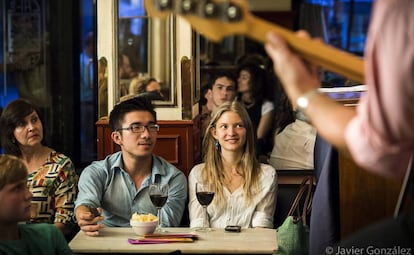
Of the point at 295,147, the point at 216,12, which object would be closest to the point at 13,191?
the point at 216,12

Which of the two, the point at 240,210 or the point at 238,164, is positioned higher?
the point at 238,164

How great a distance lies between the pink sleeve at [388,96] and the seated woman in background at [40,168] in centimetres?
312

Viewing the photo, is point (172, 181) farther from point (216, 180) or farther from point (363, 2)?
point (363, 2)

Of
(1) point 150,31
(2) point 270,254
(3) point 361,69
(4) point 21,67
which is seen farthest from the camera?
(4) point 21,67

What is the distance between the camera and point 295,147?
19.7 ft

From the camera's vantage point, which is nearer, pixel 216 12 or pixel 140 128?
pixel 216 12

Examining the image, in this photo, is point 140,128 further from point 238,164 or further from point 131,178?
point 238,164

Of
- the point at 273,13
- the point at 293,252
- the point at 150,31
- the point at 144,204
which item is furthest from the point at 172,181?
the point at 273,13

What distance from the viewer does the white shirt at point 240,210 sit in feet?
14.6

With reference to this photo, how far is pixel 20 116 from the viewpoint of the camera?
489cm

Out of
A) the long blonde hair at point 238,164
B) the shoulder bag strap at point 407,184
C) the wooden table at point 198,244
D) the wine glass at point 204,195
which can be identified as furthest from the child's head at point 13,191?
the shoulder bag strap at point 407,184

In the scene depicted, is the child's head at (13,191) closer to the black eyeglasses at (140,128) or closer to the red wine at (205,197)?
the red wine at (205,197)

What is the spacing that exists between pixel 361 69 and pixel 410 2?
235 millimetres

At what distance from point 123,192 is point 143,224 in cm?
64
